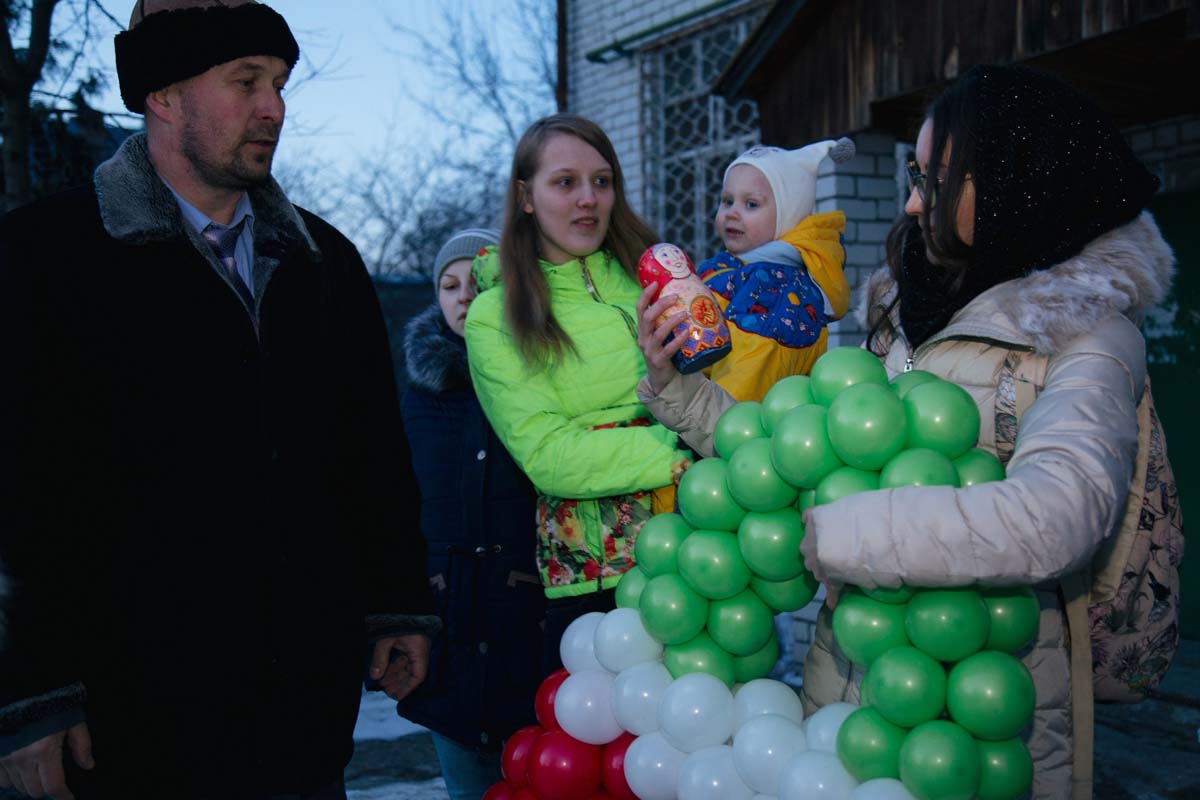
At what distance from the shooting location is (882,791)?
5.22 feet

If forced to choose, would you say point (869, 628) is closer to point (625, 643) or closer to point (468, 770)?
point (625, 643)

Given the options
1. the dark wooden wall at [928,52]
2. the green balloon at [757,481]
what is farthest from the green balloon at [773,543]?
the dark wooden wall at [928,52]

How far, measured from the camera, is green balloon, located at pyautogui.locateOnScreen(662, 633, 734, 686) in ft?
6.57

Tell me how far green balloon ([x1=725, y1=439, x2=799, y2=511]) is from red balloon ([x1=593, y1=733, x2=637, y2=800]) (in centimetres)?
63

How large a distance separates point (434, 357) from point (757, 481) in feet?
5.23

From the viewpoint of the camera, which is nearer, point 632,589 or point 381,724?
point 632,589

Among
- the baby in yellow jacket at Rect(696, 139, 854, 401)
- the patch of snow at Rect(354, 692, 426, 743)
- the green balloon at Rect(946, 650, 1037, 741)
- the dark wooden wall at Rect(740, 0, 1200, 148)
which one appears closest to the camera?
the green balloon at Rect(946, 650, 1037, 741)

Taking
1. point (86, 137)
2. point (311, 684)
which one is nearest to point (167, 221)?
point (311, 684)

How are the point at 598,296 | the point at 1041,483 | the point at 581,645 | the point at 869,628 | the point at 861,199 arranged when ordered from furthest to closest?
the point at 861,199 → the point at 598,296 → the point at 581,645 → the point at 869,628 → the point at 1041,483

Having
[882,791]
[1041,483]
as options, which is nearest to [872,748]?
[882,791]

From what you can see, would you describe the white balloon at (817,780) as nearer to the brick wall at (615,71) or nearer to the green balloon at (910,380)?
the green balloon at (910,380)

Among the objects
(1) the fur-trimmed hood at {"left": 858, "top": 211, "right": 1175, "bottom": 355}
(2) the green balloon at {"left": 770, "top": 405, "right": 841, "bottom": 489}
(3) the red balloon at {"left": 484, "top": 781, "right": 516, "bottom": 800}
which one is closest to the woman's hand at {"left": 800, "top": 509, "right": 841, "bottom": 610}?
(2) the green balloon at {"left": 770, "top": 405, "right": 841, "bottom": 489}

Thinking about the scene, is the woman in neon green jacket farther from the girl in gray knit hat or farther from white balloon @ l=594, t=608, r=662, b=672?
white balloon @ l=594, t=608, r=662, b=672

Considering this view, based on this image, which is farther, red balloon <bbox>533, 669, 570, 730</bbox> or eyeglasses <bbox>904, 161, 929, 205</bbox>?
red balloon <bbox>533, 669, 570, 730</bbox>
